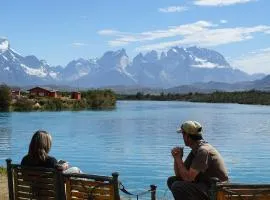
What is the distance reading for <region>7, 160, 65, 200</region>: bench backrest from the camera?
26.9 feet

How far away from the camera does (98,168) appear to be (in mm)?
30375

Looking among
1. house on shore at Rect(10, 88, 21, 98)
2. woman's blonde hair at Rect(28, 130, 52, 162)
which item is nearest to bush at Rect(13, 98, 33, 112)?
house on shore at Rect(10, 88, 21, 98)

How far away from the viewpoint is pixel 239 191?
23.3 feet

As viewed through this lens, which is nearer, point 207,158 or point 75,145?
point 207,158

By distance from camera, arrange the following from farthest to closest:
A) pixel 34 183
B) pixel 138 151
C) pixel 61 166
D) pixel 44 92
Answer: pixel 44 92 → pixel 138 151 → pixel 34 183 → pixel 61 166

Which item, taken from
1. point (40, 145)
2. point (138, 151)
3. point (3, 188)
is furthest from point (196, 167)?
point (138, 151)

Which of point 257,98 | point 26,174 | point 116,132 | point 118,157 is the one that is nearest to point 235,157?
point 118,157

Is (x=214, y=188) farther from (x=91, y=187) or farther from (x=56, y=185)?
(x=56, y=185)

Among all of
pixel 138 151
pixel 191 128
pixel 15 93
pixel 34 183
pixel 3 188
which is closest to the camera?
pixel 191 128

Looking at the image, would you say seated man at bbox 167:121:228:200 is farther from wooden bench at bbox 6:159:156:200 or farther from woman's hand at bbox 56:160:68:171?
woman's hand at bbox 56:160:68:171

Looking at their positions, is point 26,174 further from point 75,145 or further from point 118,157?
Result: point 75,145

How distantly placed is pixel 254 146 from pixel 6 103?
7643 centimetres

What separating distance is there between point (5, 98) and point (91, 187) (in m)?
106

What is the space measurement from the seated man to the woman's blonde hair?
195cm
